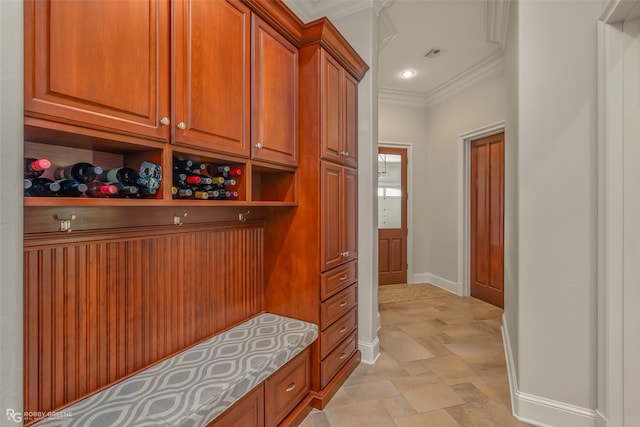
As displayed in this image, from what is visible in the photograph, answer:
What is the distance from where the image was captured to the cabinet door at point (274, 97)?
1.73m

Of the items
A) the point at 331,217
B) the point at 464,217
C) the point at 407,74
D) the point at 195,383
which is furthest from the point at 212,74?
the point at 464,217

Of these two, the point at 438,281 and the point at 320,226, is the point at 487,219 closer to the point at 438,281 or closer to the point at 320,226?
the point at 438,281

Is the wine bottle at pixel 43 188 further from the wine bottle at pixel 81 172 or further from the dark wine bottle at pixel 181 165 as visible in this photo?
the dark wine bottle at pixel 181 165

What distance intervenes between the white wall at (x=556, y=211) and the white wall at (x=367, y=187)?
107cm

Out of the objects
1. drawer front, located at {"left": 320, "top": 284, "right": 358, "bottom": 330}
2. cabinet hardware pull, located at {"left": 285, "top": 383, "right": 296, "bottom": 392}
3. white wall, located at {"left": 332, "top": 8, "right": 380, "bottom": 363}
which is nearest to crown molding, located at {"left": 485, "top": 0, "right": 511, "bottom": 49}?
white wall, located at {"left": 332, "top": 8, "right": 380, "bottom": 363}

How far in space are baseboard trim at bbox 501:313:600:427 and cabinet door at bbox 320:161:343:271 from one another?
1446 millimetres

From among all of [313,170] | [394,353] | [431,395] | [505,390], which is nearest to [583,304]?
[505,390]

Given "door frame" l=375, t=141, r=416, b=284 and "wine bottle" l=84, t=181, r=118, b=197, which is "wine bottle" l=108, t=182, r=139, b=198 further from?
"door frame" l=375, t=141, r=416, b=284

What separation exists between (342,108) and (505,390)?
2.40 metres

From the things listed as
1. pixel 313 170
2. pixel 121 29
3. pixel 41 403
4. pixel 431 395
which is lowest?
pixel 431 395

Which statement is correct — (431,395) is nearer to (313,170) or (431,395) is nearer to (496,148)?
(313,170)

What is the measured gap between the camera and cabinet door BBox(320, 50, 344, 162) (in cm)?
207

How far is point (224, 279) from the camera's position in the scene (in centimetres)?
193

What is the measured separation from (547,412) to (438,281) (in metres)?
3.10
